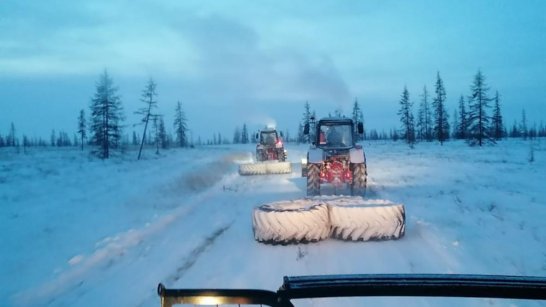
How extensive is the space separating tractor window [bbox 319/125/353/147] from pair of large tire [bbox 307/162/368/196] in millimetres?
1440

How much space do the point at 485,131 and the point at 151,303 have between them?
60.8 metres

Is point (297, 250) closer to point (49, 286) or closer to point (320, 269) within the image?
point (320, 269)

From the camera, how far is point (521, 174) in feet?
61.7

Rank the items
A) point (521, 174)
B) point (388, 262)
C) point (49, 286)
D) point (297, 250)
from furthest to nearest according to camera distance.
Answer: point (521, 174)
point (297, 250)
point (388, 262)
point (49, 286)

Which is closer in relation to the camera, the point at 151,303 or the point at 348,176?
the point at 151,303

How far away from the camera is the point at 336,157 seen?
15.6 metres

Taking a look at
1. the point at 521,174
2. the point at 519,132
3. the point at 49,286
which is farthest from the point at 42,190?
the point at 519,132

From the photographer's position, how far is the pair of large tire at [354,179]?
15039mm

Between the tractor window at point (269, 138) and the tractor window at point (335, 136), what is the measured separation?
513 inches

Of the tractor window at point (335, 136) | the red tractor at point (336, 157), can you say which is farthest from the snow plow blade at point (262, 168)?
the tractor window at point (335, 136)

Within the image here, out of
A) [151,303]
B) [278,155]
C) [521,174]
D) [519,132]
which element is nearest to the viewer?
[151,303]

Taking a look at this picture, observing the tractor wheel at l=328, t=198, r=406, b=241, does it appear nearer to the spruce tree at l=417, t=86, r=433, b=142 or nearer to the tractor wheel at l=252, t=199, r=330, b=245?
the tractor wheel at l=252, t=199, r=330, b=245

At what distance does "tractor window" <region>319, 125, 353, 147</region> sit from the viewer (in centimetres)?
1652

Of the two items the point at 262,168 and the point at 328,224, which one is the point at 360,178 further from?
the point at 262,168
